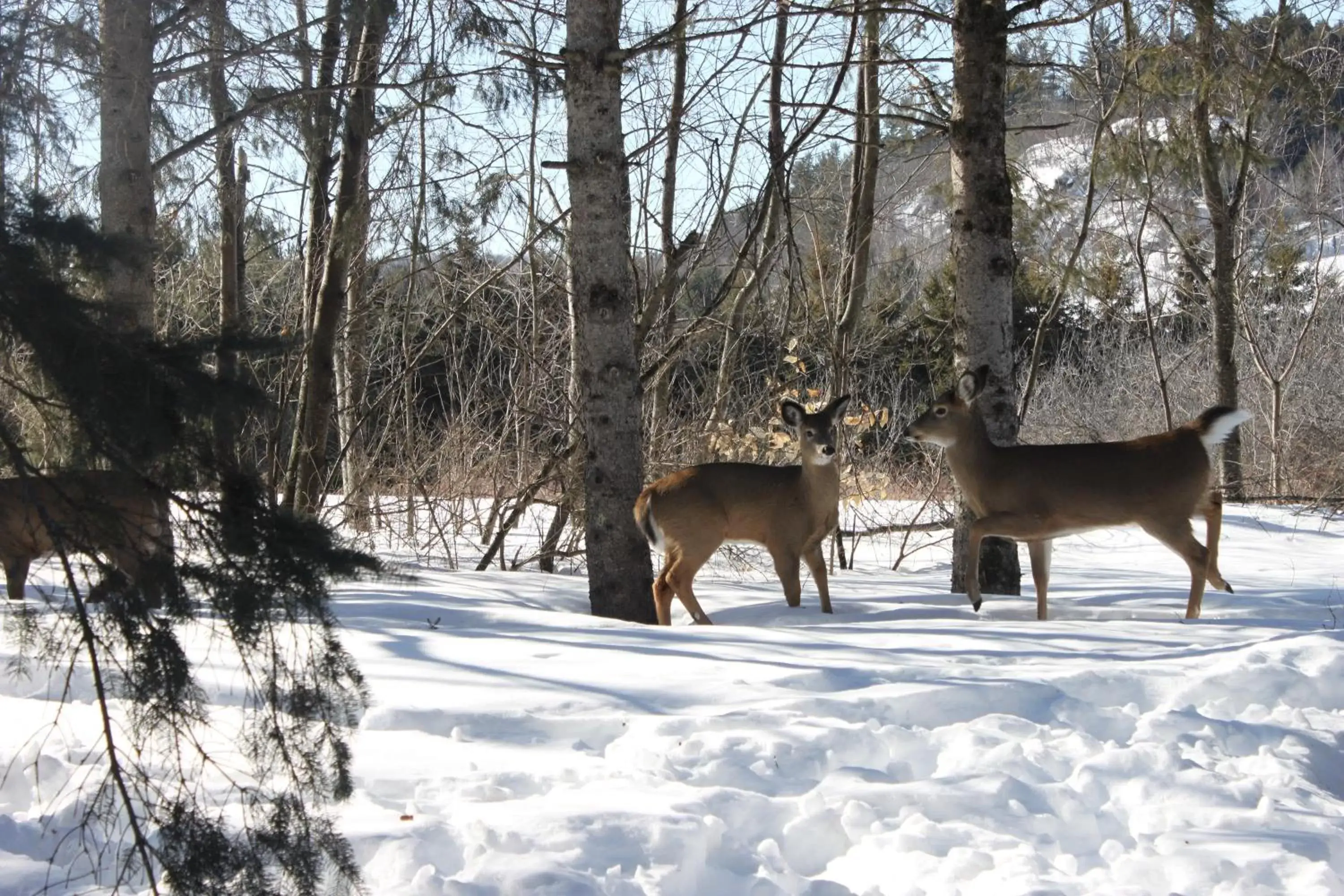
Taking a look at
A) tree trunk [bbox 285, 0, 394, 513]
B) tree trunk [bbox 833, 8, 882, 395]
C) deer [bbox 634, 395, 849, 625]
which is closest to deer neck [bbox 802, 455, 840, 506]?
deer [bbox 634, 395, 849, 625]

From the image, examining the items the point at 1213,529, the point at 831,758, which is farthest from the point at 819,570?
the point at 831,758

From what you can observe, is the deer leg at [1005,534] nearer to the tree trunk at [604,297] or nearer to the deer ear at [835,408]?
the deer ear at [835,408]

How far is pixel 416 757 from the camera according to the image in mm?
4395

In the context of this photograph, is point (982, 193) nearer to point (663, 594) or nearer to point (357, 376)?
point (663, 594)

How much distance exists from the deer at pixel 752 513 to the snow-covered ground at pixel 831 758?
1038 millimetres

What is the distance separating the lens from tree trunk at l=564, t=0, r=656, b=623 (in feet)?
24.7

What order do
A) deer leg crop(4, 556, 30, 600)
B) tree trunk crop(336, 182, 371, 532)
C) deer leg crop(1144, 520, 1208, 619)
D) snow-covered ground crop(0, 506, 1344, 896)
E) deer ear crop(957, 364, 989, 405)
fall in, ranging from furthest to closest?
1. tree trunk crop(336, 182, 371, 532)
2. deer ear crop(957, 364, 989, 405)
3. deer leg crop(1144, 520, 1208, 619)
4. deer leg crop(4, 556, 30, 600)
5. snow-covered ground crop(0, 506, 1344, 896)

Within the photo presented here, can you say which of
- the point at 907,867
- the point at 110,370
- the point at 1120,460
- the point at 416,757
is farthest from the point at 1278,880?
the point at 1120,460

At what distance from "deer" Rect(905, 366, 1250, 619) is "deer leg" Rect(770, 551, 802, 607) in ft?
3.51

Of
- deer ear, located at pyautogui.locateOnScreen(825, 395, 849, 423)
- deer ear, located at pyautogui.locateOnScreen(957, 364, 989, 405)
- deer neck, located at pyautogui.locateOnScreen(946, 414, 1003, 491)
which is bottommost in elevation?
deer neck, located at pyautogui.locateOnScreen(946, 414, 1003, 491)

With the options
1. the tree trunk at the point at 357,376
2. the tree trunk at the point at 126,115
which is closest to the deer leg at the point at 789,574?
the tree trunk at the point at 357,376

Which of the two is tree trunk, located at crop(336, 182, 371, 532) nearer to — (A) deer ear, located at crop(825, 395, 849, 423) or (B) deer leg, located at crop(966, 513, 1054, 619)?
(A) deer ear, located at crop(825, 395, 849, 423)

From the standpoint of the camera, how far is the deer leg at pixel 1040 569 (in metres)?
7.66

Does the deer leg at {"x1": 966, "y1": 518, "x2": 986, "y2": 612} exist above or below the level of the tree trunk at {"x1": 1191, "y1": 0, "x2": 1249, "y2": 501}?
below
